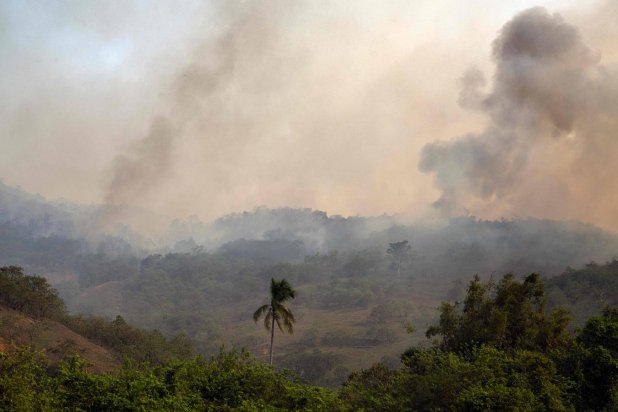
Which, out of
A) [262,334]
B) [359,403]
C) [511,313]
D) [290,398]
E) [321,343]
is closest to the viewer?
[290,398]

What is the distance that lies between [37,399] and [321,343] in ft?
489

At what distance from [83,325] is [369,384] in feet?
276

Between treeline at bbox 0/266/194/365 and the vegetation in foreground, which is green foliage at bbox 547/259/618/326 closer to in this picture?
the vegetation in foreground

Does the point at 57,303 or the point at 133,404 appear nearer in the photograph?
the point at 133,404

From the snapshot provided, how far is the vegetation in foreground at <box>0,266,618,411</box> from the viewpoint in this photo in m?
26.7

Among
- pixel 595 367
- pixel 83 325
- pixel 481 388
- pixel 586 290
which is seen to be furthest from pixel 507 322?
pixel 586 290

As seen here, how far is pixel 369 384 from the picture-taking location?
48594 millimetres

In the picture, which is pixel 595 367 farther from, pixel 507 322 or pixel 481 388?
pixel 481 388

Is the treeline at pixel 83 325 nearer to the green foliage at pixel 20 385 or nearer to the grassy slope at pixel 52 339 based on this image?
the grassy slope at pixel 52 339

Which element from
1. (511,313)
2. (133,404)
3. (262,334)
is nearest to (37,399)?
(133,404)

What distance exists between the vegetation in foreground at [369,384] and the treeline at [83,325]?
69.0 metres

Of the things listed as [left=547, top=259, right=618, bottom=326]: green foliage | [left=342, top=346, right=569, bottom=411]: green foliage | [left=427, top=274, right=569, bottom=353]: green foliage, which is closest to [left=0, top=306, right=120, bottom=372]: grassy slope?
[left=427, top=274, right=569, bottom=353]: green foliage

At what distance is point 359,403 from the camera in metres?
35.9

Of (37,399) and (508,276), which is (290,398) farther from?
(508,276)
